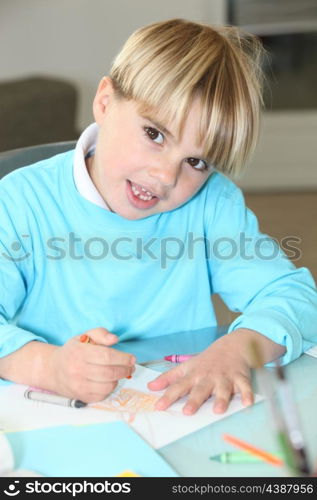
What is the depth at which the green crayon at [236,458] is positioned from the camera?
623 millimetres

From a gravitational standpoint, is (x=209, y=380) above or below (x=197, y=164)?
below

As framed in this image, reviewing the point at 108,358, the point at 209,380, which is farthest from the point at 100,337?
the point at 209,380

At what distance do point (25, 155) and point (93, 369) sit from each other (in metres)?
0.53

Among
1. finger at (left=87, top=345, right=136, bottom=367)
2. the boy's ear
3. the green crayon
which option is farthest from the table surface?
the boy's ear

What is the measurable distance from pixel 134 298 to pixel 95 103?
29 cm

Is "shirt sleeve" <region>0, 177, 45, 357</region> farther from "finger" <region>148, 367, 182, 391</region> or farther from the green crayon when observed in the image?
the green crayon

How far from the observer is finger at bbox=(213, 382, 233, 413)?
0.73 metres

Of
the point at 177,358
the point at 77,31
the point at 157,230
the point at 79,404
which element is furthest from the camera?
the point at 77,31

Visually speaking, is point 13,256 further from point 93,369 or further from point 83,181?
point 93,369

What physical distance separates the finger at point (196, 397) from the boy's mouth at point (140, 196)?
298mm

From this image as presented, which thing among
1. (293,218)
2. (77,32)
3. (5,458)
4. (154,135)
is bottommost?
(293,218)

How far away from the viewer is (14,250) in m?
0.95

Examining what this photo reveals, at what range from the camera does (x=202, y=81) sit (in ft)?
2.93

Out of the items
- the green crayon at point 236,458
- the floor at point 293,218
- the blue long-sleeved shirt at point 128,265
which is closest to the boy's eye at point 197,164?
the blue long-sleeved shirt at point 128,265
